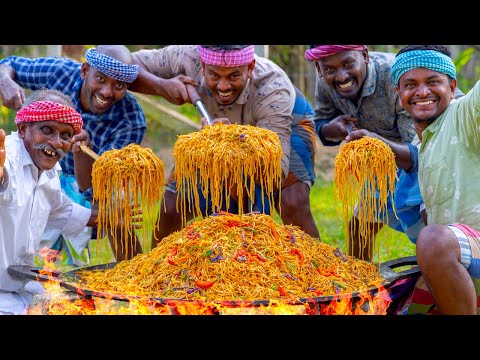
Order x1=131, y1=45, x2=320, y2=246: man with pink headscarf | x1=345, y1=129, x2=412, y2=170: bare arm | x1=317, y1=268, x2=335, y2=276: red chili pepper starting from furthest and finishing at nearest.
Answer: x1=131, y1=45, x2=320, y2=246: man with pink headscarf
x1=345, y1=129, x2=412, y2=170: bare arm
x1=317, y1=268, x2=335, y2=276: red chili pepper

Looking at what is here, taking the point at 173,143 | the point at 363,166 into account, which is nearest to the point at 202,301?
the point at 363,166

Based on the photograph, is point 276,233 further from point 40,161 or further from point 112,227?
point 40,161

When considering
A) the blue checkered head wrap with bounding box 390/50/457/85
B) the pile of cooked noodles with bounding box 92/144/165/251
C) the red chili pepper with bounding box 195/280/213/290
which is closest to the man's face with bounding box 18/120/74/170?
the pile of cooked noodles with bounding box 92/144/165/251

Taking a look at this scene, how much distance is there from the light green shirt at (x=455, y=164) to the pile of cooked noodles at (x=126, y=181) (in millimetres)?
1894

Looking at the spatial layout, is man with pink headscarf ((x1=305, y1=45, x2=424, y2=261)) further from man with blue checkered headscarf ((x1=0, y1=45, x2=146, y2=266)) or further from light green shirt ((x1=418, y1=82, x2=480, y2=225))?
man with blue checkered headscarf ((x1=0, y1=45, x2=146, y2=266))

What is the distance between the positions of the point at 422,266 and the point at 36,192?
2666 mm

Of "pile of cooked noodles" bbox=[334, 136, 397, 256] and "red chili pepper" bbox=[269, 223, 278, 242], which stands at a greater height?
"pile of cooked noodles" bbox=[334, 136, 397, 256]

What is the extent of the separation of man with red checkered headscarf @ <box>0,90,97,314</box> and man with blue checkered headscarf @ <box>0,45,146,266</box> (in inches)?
30.3

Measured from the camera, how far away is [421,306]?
5.50 metres

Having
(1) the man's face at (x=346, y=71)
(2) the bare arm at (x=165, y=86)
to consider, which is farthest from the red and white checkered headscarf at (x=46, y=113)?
(1) the man's face at (x=346, y=71)

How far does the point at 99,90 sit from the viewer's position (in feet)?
20.9

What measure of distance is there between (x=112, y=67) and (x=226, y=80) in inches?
37.6

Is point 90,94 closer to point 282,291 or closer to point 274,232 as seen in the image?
point 274,232

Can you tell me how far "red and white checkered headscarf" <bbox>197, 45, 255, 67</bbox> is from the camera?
5.94 meters
